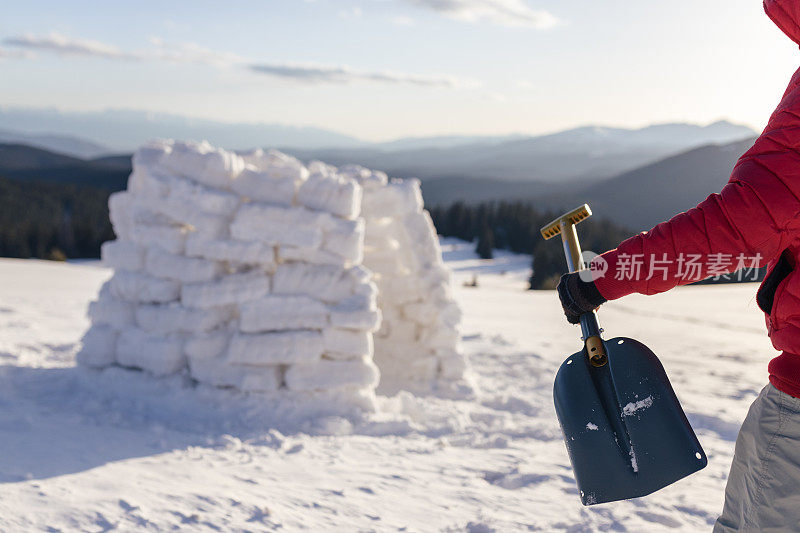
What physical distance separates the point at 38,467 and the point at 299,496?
1.29 meters

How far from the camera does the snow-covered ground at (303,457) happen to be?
9.32 feet

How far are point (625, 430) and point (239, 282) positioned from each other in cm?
324

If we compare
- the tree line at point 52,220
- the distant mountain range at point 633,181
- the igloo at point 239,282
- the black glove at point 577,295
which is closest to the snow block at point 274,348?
the igloo at point 239,282

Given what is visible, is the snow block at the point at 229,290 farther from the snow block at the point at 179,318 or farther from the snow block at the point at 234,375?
the snow block at the point at 234,375

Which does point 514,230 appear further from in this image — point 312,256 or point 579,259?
point 579,259

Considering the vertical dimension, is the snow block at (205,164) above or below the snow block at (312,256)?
above

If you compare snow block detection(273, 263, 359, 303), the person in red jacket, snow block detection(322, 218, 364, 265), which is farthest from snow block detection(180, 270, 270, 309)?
the person in red jacket

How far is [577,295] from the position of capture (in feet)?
5.98

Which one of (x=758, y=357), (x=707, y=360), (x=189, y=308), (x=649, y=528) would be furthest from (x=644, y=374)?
(x=758, y=357)

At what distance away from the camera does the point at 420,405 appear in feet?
15.8

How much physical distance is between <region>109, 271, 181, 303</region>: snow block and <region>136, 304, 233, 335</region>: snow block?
0.08m

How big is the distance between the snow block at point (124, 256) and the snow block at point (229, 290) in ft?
2.20

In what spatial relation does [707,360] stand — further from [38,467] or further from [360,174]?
[38,467]

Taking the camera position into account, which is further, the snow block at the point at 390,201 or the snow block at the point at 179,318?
the snow block at the point at 390,201
